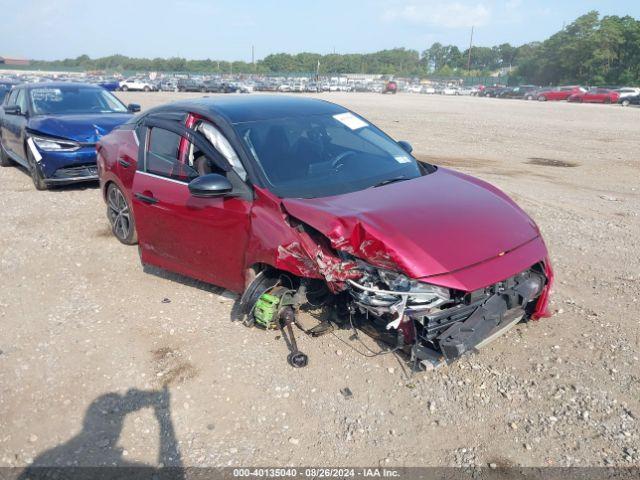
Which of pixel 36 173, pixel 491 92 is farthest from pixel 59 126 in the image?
pixel 491 92

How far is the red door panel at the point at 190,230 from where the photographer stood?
4.07m

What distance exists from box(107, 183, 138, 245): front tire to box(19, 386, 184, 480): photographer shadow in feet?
9.67

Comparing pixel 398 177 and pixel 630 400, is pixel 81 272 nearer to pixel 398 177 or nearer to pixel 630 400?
pixel 398 177

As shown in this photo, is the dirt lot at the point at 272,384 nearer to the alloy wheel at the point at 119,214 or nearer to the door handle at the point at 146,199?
the alloy wheel at the point at 119,214

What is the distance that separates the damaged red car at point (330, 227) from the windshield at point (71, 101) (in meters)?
4.98

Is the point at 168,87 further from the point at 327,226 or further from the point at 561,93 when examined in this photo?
the point at 327,226

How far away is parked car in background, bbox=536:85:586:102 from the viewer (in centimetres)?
4734

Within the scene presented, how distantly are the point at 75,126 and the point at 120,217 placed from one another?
10.5 ft

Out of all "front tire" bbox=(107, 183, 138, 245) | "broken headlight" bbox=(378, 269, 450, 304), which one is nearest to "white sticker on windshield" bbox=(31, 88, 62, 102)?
"front tire" bbox=(107, 183, 138, 245)

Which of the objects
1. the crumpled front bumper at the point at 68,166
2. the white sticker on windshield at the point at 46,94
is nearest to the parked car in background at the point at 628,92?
the white sticker on windshield at the point at 46,94

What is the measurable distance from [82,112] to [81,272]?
4.90m

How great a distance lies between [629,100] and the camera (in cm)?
4125

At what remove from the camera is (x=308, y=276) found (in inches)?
142

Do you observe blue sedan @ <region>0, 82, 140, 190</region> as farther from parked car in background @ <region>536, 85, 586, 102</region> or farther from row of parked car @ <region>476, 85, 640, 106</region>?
parked car in background @ <region>536, 85, 586, 102</region>
